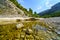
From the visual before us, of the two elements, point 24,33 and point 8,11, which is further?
point 8,11

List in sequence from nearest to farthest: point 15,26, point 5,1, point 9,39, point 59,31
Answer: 1. point 9,39
2. point 15,26
3. point 59,31
4. point 5,1

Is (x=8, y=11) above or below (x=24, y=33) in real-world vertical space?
above

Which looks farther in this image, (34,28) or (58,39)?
(34,28)

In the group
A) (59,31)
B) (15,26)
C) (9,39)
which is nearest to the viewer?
(9,39)

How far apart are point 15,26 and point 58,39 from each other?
6.39ft

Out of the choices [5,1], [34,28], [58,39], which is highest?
[5,1]

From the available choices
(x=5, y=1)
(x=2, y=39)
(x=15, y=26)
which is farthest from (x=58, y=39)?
(x=5, y=1)

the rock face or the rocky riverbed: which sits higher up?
the rock face

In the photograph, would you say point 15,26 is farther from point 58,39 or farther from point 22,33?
point 58,39

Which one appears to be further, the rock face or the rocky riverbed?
the rock face

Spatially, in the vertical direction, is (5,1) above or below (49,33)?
above

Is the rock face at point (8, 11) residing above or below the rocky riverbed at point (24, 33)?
above

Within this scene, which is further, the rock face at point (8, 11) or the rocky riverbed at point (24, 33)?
the rock face at point (8, 11)

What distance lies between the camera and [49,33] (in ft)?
23.0
